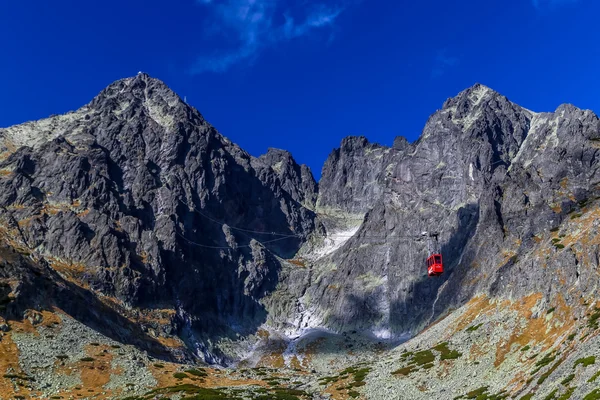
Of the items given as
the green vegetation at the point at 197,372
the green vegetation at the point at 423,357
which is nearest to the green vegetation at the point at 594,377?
the green vegetation at the point at 423,357

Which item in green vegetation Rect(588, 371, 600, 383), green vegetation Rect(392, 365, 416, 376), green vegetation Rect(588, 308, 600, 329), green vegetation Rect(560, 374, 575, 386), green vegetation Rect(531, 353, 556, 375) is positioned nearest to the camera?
green vegetation Rect(588, 371, 600, 383)

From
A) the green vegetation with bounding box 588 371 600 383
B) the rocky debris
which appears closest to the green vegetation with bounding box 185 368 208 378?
the rocky debris

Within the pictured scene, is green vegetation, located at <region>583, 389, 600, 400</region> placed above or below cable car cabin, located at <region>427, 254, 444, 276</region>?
below

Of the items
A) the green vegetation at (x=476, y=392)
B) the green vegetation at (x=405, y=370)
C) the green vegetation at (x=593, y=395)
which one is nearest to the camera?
the green vegetation at (x=593, y=395)

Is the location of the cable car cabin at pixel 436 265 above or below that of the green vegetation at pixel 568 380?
above

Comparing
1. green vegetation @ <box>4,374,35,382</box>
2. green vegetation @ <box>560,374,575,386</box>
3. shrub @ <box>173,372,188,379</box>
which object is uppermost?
green vegetation @ <box>4,374,35,382</box>

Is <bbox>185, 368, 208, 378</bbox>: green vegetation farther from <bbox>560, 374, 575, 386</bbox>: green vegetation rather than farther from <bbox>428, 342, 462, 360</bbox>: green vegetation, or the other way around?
<bbox>560, 374, 575, 386</bbox>: green vegetation

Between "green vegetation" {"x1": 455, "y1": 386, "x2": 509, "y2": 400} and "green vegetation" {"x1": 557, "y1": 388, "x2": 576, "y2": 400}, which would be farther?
"green vegetation" {"x1": 455, "y1": 386, "x2": 509, "y2": 400}

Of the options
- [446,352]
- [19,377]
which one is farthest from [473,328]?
[19,377]

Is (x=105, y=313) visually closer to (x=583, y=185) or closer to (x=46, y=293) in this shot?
(x=46, y=293)

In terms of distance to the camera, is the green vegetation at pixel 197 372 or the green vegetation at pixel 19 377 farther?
the green vegetation at pixel 197 372

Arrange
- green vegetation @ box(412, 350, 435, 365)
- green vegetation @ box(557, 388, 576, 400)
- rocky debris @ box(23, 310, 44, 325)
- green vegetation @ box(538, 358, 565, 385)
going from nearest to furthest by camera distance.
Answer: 1. green vegetation @ box(557, 388, 576, 400)
2. green vegetation @ box(538, 358, 565, 385)
3. green vegetation @ box(412, 350, 435, 365)
4. rocky debris @ box(23, 310, 44, 325)

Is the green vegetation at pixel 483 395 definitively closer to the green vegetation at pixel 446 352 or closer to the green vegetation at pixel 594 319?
the green vegetation at pixel 594 319

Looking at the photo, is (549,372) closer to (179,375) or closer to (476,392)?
(476,392)
